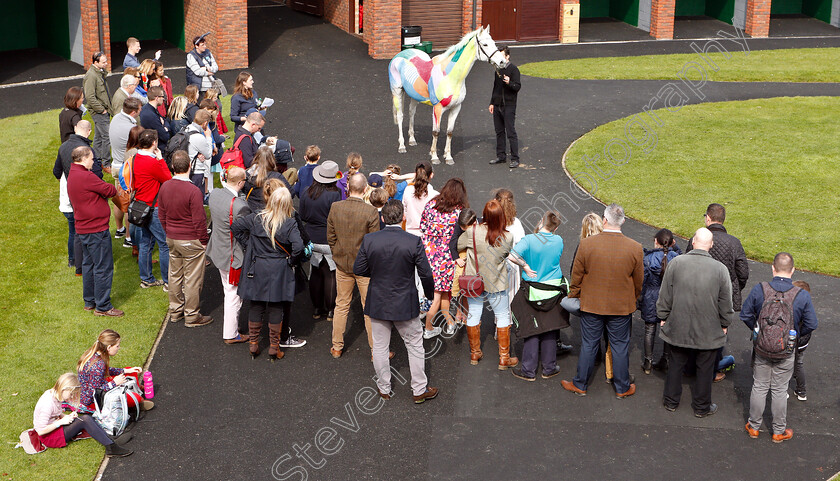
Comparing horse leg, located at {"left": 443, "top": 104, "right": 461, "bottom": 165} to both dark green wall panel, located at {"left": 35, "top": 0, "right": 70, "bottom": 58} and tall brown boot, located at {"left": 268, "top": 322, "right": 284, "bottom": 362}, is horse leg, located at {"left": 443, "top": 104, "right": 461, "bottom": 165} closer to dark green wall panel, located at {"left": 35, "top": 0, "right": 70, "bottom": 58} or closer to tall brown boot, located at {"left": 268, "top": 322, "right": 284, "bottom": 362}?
tall brown boot, located at {"left": 268, "top": 322, "right": 284, "bottom": 362}

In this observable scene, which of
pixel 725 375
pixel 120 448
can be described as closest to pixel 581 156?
pixel 725 375

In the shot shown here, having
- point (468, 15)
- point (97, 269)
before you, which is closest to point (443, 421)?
point (97, 269)

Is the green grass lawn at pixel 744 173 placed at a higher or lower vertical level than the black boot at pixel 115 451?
higher

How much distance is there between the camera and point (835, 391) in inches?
359

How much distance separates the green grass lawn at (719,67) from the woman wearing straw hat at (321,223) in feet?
49.5

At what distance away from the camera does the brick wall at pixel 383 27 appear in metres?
25.8

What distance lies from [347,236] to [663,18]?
24699mm

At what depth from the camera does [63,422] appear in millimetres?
8133

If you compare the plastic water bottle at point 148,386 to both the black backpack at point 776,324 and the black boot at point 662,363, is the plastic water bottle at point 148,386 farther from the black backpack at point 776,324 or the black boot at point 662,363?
the black backpack at point 776,324

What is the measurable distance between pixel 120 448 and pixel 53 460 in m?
0.60

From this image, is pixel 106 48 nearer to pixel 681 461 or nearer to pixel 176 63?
pixel 176 63

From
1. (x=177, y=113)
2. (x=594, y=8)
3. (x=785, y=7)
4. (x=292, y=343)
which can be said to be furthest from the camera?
(x=785, y=7)

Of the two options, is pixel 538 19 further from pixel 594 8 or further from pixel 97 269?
pixel 97 269

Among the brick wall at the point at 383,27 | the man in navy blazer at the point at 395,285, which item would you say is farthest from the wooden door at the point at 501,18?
the man in navy blazer at the point at 395,285
